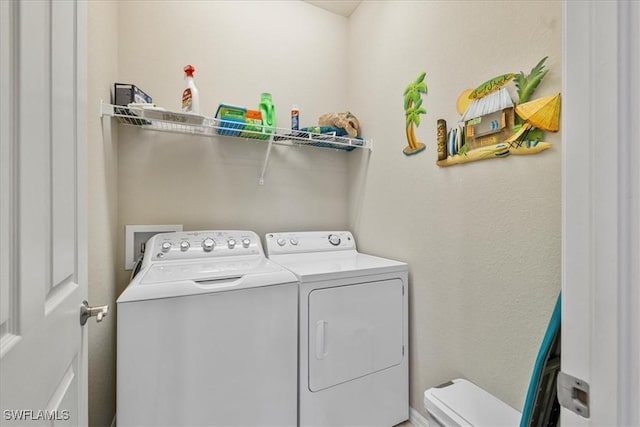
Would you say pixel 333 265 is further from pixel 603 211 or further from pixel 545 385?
pixel 603 211

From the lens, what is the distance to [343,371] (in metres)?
1.44

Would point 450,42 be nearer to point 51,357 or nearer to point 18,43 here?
point 18,43

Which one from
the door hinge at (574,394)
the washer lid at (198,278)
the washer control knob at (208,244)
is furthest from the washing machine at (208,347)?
the door hinge at (574,394)

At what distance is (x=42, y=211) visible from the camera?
0.55m

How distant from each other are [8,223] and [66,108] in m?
0.38

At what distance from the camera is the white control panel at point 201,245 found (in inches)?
60.9

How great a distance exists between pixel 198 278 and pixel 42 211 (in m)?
0.72

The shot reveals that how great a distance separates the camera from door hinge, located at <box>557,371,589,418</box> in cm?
43

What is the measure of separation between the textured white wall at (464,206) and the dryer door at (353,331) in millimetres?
169

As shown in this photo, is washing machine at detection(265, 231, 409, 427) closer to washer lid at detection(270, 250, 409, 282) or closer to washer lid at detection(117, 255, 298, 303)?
washer lid at detection(270, 250, 409, 282)

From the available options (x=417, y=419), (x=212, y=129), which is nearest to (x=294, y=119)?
(x=212, y=129)

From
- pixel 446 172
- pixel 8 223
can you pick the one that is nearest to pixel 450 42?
pixel 446 172

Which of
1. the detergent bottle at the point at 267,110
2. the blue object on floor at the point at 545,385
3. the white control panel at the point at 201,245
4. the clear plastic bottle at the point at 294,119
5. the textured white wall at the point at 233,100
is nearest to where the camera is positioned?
the blue object on floor at the point at 545,385

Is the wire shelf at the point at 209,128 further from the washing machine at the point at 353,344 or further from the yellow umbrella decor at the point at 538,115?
the yellow umbrella decor at the point at 538,115
